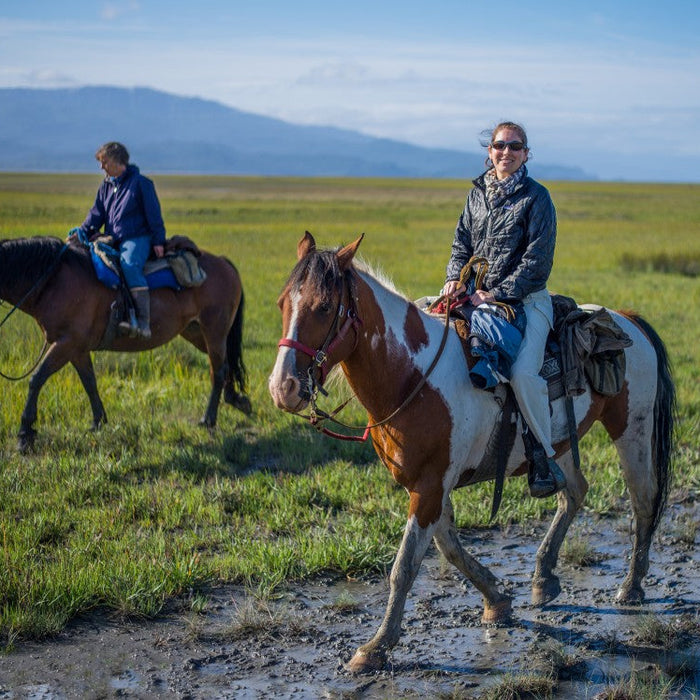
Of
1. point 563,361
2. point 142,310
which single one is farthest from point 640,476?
point 142,310

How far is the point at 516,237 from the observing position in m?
4.98

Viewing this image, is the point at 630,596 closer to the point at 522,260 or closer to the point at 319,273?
the point at 522,260

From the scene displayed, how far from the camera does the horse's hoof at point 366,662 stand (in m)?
4.54

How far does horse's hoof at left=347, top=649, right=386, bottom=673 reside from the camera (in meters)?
4.54

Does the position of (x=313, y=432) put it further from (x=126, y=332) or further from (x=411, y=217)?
(x=411, y=217)

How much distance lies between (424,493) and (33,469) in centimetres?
430

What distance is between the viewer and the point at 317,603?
5438mm

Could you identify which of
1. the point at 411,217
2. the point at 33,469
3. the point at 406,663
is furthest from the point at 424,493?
the point at 411,217

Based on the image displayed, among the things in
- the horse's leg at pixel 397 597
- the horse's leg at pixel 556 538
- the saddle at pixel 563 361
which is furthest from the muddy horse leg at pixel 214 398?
the horse's leg at pixel 397 597

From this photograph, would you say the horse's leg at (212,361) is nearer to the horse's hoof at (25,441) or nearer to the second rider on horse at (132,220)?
the second rider on horse at (132,220)

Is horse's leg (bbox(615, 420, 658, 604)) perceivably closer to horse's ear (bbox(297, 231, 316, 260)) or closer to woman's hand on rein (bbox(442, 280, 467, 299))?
woman's hand on rein (bbox(442, 280, 467, 299))

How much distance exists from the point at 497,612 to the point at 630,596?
0.98m

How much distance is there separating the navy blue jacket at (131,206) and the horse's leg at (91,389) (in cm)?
135

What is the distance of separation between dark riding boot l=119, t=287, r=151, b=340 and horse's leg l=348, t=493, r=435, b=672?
17.7 ft
